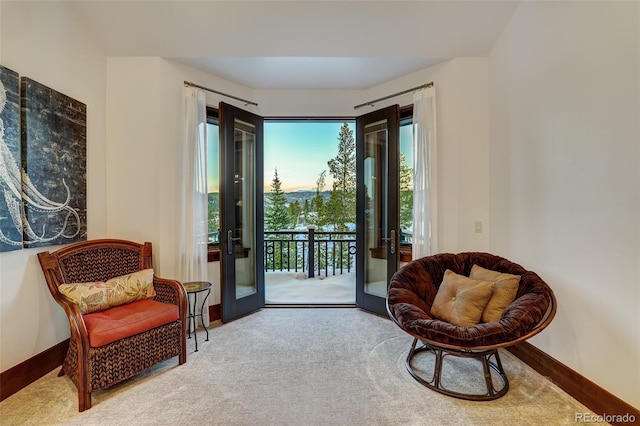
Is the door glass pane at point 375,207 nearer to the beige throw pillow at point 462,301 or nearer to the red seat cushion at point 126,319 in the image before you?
the beige throw pillow at point 462,301

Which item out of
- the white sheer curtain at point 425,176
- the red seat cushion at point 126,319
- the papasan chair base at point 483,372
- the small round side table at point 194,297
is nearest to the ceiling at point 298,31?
the white sheer curtain at point 425,176

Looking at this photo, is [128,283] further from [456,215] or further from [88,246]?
[456,215]

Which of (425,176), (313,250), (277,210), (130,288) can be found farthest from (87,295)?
(277,210)

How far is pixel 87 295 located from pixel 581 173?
11.8 feet

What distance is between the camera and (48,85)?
2.23 meters

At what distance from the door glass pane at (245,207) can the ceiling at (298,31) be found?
829 mm

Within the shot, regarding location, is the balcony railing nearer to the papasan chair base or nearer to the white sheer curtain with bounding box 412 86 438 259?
the white sheer curtain with bounding box 412 86 438 259

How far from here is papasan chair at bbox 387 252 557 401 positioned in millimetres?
1753

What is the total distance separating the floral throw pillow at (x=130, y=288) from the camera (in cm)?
220

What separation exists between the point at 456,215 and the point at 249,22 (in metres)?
2.78

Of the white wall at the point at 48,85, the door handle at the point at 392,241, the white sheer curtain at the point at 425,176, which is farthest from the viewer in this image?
the door handle at the point at 392,241

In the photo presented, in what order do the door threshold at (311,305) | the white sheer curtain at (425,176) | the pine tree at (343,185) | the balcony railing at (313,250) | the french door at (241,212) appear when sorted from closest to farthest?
the white sheer curtain at (425,176) → the french door at (241,212) → the door threshold at (311,305) → the balcony railing at (313,250) → the pine tree at (343,185)

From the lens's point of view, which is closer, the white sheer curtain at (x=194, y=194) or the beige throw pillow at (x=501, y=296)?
the beige throw pillow at (x=501, y=296)

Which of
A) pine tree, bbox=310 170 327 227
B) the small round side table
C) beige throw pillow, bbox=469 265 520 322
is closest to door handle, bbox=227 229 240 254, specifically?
the small round side table
